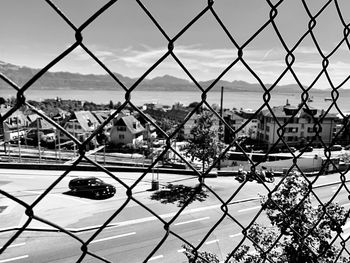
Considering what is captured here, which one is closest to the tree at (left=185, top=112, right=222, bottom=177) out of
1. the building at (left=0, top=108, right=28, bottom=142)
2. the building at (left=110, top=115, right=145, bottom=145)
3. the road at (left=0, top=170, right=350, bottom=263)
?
the road at (left=0, top=170, right=350, bottom=263)

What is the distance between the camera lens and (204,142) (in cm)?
1446

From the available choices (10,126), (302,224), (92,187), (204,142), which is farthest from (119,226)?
(10,126)

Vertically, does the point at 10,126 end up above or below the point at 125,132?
above

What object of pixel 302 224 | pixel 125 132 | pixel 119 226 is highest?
pixel 302 224

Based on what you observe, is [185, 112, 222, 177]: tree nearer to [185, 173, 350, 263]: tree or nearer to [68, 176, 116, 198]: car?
[68, 176, 116, 198]: car

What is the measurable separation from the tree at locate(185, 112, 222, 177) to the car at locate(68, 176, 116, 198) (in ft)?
15.2

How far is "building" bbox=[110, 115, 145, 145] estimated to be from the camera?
37156 mm

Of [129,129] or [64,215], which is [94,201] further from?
[129,129]

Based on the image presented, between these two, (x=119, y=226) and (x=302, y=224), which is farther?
(x=119, y=226)

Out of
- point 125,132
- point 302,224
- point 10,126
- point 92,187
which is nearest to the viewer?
point 302,224

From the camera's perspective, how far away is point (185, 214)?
39.8 ft

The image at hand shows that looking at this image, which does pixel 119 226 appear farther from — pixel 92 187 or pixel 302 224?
pixel 302 224

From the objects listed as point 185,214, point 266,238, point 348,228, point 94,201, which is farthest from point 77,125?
point 266,238

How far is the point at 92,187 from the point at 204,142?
6401mm
